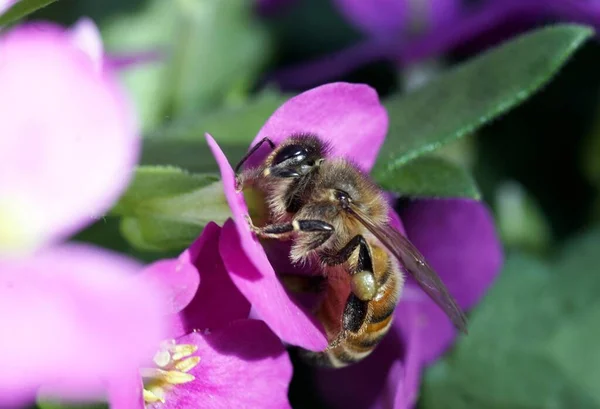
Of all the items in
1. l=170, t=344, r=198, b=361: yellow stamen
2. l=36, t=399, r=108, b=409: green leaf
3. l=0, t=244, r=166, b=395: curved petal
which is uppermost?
l=0, t=244, r=166, b=395: curved petal

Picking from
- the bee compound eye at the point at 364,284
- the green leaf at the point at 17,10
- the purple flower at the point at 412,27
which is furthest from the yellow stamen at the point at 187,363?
the purple flower at the point at 412,27

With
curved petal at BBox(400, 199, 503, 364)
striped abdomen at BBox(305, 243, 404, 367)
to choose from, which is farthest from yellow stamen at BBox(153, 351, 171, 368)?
curved petal at BBox(400, 199, 503, 364)

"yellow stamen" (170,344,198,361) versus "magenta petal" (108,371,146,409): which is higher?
"magenta petal" (108,371,146,409)

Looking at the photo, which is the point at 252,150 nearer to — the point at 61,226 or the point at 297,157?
the point at 297,157

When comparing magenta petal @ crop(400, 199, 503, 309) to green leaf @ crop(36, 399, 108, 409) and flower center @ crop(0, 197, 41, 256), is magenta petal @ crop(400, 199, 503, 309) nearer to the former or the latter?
green leaf @ crop(36, 399, 108, 409)

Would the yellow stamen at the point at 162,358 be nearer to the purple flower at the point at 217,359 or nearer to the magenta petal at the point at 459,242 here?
the purple flower at the point at 217,359

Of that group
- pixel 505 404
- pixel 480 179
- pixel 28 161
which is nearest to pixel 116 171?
pixel 28 161

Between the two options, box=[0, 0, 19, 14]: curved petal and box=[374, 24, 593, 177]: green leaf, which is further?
box=[374, 24, 593, 177]: green leaf

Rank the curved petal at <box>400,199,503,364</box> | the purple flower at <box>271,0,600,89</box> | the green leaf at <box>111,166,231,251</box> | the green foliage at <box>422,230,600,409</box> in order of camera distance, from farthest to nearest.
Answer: the purple flower at <box>271,0,600,89</box>
the green foliage at <box>422,230,600,409</box>
the curved petal at <box>400,199,503,364</box>
the green leaf at <box>111,166,231,251</box>

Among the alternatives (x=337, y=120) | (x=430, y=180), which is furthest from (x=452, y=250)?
(x=337, y=120)
